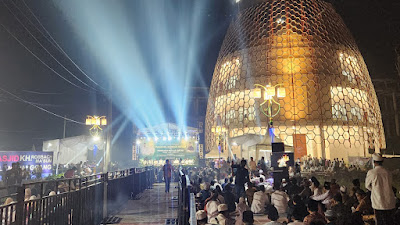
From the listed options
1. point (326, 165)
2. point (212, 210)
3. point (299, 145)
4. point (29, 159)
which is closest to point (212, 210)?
point (212, 210)

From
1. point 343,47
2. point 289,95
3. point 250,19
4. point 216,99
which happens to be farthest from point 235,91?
point 343,47

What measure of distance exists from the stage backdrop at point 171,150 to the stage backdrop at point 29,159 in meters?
12.6

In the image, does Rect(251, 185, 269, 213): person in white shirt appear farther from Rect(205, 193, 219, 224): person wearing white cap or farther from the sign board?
the sign board

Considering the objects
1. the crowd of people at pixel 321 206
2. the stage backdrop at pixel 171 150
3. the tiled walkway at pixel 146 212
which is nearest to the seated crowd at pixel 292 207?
the crowd of people at pixel 321 206

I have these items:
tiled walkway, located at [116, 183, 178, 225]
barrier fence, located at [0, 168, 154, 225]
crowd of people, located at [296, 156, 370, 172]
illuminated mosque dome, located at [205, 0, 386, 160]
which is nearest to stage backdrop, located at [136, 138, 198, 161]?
illuminated mosque dome, located at [205, 0, 386, 160]

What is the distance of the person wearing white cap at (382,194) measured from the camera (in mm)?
5207

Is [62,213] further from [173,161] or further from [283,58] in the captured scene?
[283,58]

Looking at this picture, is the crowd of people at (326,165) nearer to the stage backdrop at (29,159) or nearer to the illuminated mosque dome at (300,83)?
the illuminated mosque dome at (300,83)

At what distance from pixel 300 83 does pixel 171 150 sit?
1555 centimetres

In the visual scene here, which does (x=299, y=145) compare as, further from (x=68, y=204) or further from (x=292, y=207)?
(x=68, y=204)

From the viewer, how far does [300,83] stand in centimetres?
A: 3039

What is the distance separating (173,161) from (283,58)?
16369 millimetres

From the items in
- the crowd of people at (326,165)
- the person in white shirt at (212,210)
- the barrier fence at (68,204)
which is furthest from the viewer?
the crowd of people at (326,165)

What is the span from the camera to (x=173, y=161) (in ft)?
100.0
